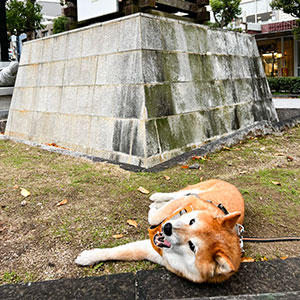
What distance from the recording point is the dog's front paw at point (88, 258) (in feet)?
7.88

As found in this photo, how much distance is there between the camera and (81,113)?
6.29 m

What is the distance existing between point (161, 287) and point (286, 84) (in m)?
23.9

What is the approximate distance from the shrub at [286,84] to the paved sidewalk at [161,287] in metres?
22.9

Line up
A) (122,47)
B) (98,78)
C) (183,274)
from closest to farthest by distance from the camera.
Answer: (183,274)
(122,47)
(98,78)

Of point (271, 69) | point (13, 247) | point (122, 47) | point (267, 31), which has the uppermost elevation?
point (267, 31)

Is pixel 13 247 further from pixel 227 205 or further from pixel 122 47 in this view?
pixel 122 47

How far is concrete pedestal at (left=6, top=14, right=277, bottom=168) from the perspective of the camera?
527 centimetres

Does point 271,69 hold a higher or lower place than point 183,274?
higher

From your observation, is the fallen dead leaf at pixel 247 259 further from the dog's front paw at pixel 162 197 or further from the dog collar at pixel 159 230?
the dog's front paw at pixel 162 197

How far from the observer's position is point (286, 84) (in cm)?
2262

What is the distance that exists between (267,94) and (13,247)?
8.45m

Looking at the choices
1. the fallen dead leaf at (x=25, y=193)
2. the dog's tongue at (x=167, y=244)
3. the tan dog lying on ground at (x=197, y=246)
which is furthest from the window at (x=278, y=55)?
the dog's tongue at (x=167, y=244)

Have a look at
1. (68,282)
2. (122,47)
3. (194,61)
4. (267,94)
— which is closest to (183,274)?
(68,282)

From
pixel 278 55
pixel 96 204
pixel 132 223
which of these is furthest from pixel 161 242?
pixel 278 55
